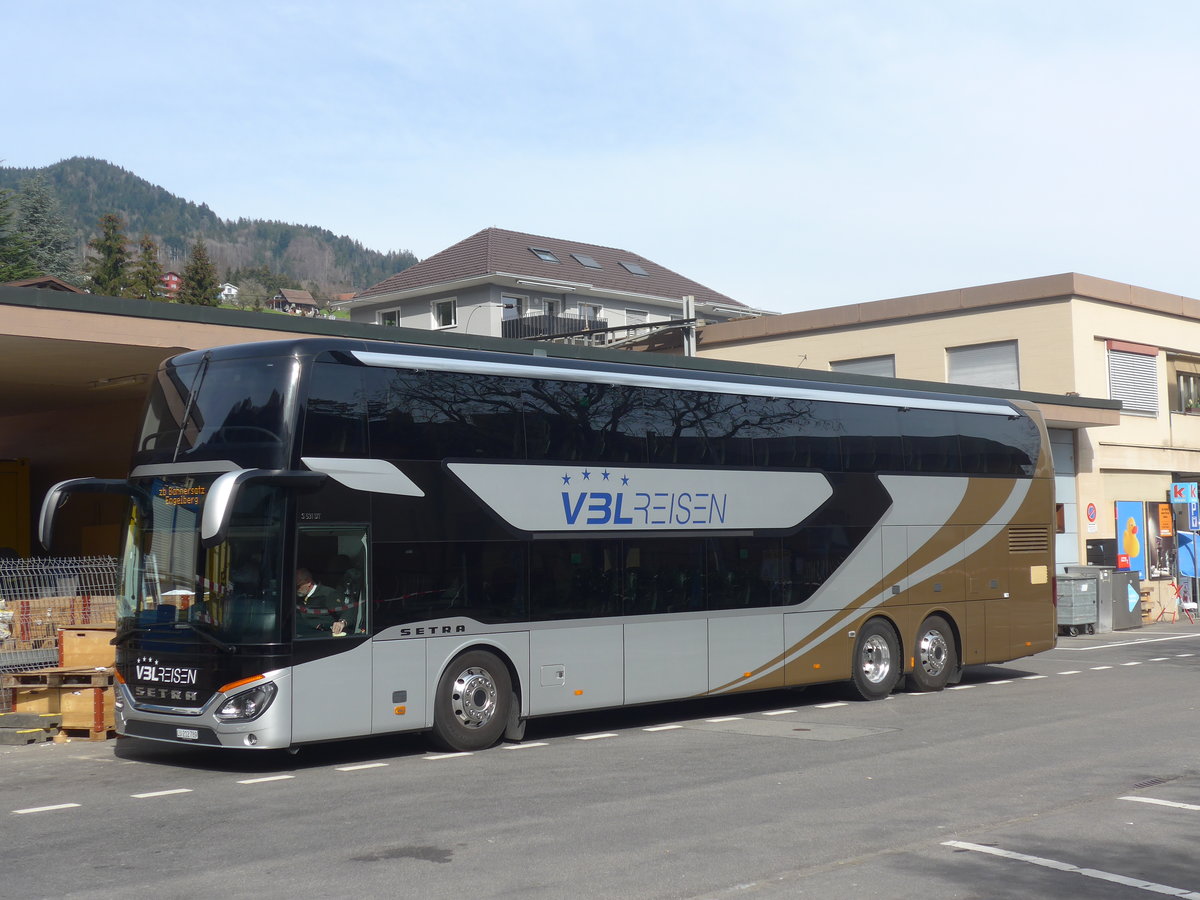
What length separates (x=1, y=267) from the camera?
176ft

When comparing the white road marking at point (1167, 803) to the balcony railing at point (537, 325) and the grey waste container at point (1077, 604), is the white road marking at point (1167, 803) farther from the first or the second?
the balcony railing at point (537, 325)

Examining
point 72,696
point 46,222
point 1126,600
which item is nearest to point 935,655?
point 72,696

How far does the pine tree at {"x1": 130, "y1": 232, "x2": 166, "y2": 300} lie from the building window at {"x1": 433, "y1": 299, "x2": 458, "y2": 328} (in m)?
43.1

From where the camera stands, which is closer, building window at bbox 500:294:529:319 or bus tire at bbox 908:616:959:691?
bus tire at bbox 908:616:959:691

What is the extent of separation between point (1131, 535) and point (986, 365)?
5881 mm

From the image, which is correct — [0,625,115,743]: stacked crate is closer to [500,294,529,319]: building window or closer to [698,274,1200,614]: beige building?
[698,274,1200,614]: beige building

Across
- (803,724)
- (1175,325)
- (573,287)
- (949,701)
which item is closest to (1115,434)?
(1175,325)

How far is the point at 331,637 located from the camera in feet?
38.8

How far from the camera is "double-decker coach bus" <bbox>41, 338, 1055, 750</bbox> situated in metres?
11.6

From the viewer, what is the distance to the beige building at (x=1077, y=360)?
34.1 metres

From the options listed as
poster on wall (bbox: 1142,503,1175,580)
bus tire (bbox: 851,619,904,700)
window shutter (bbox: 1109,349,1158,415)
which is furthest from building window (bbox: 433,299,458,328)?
bus tire (bbox: 851,619,904,700)

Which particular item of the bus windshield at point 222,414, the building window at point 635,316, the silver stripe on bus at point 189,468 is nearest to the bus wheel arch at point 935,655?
the bus windshield at point 222,414

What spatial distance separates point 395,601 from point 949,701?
27.0ft

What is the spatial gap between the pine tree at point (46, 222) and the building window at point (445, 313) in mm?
27819
